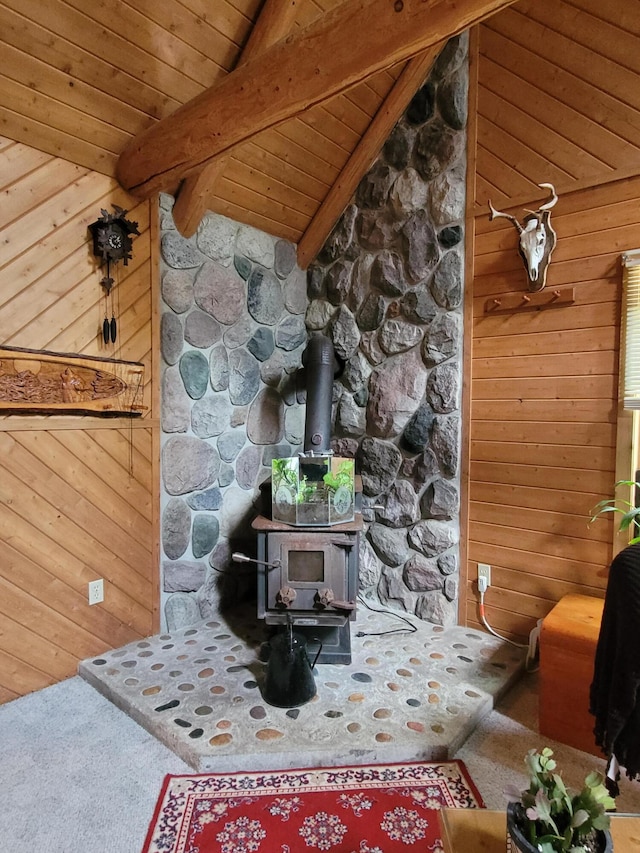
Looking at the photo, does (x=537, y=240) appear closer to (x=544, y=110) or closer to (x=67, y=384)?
(x=544, y=110)

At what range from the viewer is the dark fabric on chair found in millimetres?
1303

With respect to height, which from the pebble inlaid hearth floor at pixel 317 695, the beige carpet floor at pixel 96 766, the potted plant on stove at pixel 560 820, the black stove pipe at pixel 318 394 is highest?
the black stove pipe at pixel 318 394

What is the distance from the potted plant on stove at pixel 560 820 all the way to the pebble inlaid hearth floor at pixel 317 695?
889 millimetres

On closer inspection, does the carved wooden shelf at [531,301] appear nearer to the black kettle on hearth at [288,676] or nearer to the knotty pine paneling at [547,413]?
the knotty pine paneling at [547,413]

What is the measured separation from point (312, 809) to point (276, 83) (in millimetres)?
2398

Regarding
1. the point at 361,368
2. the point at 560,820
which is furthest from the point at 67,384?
the point at 560,820

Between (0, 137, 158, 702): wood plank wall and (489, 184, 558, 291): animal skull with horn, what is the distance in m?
1.79

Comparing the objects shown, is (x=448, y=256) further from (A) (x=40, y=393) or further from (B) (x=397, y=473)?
(A) (x=40, y=393)

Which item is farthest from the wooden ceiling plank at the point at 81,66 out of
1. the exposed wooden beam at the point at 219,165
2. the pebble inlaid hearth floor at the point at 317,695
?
the pebble inlaid hearth floor at the point at 317,695

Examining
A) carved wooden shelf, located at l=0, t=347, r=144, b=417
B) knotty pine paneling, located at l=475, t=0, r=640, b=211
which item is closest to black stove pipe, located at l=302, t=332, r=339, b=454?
carved wooden shelf, located at l=0, t=347, r=144, b=417

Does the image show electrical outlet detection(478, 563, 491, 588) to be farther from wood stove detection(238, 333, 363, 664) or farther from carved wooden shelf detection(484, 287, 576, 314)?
carved wooden shelf detection(484, 287, 576, 314)

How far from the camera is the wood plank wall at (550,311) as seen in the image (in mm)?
2092

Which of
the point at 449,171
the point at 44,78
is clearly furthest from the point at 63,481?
the point at 449,171

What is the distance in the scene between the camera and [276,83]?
170cm
